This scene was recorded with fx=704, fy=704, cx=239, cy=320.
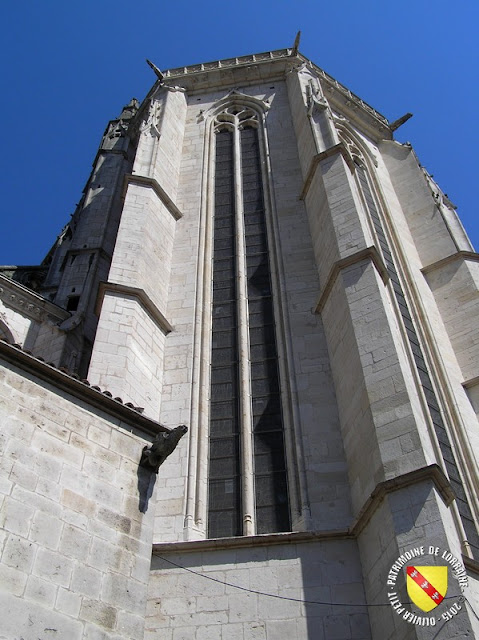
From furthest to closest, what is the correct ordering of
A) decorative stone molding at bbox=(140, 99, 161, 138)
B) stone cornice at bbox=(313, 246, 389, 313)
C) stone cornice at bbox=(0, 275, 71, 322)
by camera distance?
decorative stone molding at bbox=(140, 99, 161, 138) < stone cornice at bbox=(0, 275, 71, 322) < stone cornice at bbox=(313, 246, 389, 313)

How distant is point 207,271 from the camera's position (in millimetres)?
13336

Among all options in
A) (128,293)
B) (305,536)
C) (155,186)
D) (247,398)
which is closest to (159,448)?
(305,536)

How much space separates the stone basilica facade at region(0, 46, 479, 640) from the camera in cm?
640

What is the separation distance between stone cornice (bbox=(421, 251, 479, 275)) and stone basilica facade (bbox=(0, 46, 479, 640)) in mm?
56

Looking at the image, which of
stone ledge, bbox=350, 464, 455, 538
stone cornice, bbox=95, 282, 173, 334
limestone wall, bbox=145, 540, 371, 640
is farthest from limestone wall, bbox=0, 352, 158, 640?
stone cornice, bbox=95, 282, 173, 334

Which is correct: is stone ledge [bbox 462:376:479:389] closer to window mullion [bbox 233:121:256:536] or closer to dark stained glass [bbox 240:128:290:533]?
dark stained glass [bbox 240:128:290:533]

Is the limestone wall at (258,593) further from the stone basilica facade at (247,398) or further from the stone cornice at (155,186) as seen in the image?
the stone cornice at (155,186)

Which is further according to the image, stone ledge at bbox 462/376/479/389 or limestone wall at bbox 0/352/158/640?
stone ledge at bbox 462/376/479/389

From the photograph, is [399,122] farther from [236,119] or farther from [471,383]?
[471,383]

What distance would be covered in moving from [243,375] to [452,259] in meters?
6.25

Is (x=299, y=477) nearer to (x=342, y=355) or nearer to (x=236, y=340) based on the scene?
(x=342, y=355)

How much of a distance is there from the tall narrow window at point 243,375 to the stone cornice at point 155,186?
0.98 metres

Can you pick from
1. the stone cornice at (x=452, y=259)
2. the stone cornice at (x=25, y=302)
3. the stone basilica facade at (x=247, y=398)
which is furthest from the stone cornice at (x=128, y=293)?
the stone cornice at (x=452, y=259)

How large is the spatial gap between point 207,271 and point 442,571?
7.86 meters
